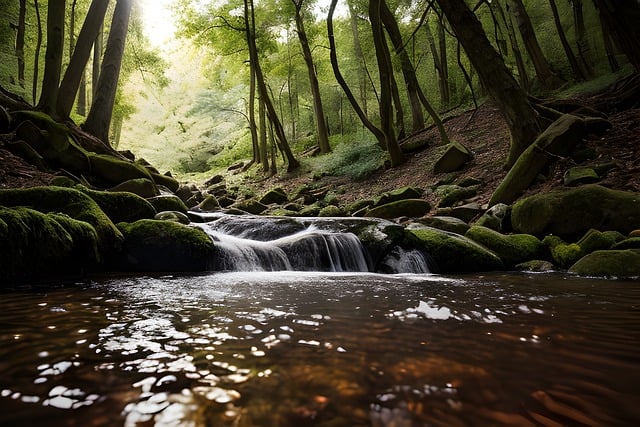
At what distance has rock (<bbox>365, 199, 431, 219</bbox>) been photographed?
898cm

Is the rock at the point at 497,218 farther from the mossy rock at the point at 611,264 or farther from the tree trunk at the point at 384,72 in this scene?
the tree trunk at the point at 384,72

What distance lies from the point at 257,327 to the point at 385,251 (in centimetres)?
432

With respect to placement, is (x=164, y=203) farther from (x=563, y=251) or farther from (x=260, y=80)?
(x=260, y=80)

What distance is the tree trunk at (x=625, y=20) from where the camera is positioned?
18.4 ft

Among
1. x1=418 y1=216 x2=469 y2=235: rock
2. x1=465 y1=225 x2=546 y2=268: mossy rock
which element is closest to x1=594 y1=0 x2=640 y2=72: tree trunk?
x1=465 y1=225 x2=546 y2=268: mossy rock

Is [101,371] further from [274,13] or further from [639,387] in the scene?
[274,13]

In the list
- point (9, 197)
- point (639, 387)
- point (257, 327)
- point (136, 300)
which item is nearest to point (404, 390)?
point (639, 387)

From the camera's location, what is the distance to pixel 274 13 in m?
18.9

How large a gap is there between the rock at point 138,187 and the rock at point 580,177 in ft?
31.0

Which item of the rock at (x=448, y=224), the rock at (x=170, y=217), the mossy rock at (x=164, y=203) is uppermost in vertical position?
the mossy rock at (x=164, y=203)

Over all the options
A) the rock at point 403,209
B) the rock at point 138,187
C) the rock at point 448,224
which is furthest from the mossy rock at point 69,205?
the rock at point 403,209

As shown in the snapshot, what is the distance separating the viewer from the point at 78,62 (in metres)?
9.73

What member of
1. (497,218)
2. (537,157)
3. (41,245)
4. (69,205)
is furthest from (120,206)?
(537,157)

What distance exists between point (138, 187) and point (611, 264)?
955 centimetres
